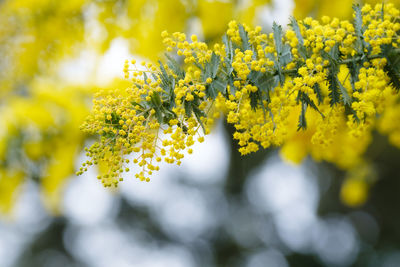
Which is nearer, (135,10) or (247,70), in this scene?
(247,70)

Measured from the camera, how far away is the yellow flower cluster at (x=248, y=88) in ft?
4.95

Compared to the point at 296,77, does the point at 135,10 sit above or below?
above

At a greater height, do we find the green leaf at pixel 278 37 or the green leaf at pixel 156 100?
the green leaf at pixel 278 37

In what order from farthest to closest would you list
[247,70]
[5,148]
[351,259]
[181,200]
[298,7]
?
1. [181,200]
2. [351,259]
3. [5,148]
4. [298,7]
5. [247,70]

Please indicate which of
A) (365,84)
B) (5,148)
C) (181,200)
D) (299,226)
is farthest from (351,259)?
(365,84)

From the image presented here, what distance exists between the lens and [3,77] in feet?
13.9

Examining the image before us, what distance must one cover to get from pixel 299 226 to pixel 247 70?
10727mm

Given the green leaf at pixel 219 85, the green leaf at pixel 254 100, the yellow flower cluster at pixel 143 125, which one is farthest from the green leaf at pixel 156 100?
the green leaf at pixel 254 100

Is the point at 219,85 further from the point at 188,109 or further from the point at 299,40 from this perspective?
the point at 299,40

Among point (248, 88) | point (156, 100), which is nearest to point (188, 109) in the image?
point (156, 100)

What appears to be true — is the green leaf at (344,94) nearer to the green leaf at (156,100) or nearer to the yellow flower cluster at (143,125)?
the yellow flower cluster at (143,125)

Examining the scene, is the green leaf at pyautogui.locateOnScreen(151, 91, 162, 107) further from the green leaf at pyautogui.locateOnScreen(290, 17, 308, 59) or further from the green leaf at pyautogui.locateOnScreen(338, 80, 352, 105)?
the green leaf at pyautogui.locateOnScreen(338, 80, 352, 105)

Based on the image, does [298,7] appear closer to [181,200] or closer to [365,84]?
[365,84]

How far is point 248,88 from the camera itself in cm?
152
